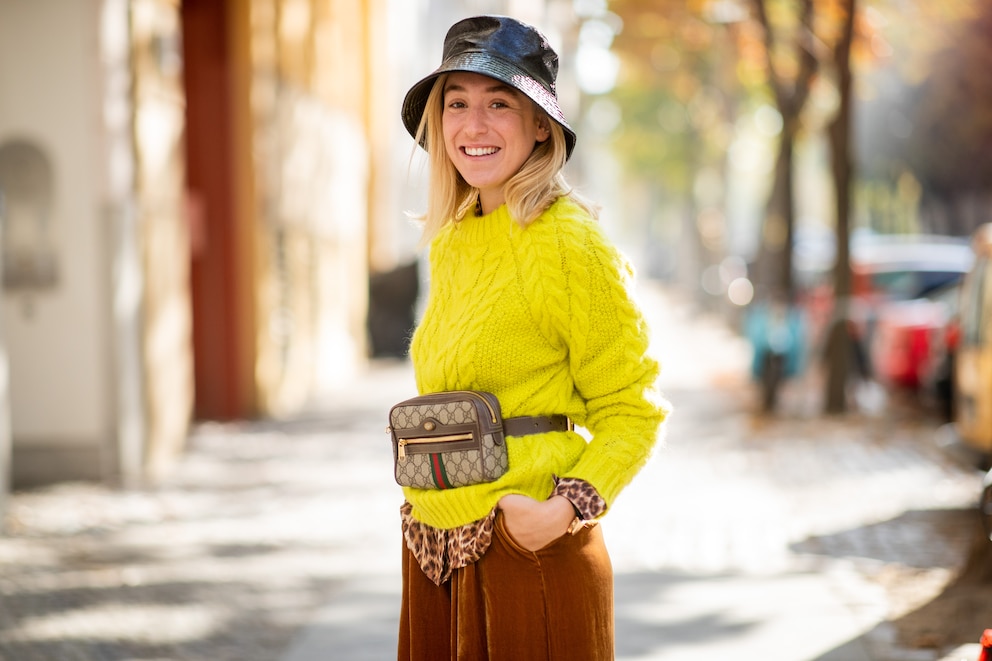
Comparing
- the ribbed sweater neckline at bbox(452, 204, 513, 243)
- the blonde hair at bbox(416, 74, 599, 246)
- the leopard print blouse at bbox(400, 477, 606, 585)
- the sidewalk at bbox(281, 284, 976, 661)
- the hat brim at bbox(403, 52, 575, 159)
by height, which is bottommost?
the sidewalk at bbox(281, 284, 976, 661)

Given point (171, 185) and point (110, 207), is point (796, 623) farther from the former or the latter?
point (171, 185)

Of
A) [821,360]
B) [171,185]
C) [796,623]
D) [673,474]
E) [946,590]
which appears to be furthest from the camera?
[821,360]

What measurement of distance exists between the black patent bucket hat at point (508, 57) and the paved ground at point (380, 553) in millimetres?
1044

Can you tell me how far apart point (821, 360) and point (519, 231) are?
1207 centimetres

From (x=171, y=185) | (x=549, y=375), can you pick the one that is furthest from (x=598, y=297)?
(x=171, y=185)

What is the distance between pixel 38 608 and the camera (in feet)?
19.9

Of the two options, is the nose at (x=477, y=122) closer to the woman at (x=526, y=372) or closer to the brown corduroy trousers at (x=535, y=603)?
the woman at (x=526, y=372)

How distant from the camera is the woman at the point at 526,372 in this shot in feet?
8.77

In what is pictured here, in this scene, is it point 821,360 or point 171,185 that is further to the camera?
point 821,360

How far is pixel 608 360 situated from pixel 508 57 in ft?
2.31

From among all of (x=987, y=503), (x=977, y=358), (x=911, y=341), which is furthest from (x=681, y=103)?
(x=987, y=503)

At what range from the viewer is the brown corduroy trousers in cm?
267

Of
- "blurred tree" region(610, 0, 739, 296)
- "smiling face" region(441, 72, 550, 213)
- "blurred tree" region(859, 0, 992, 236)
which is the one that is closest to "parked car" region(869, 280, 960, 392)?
"blurred tree" region(610, 0, 739, 296)

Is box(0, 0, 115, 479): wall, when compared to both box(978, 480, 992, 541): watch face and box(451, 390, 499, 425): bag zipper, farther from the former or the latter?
box(451, 390, 499, 425): bag zipper
